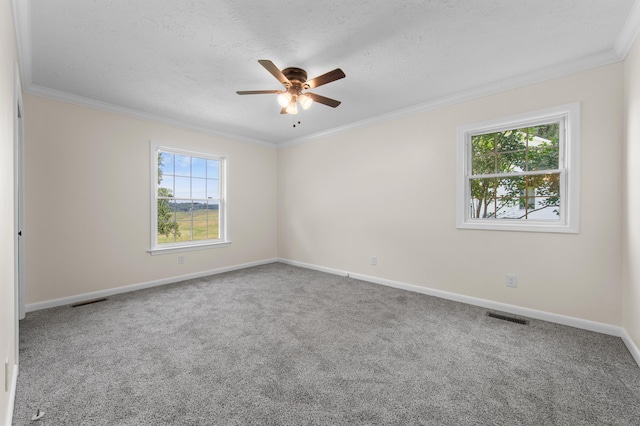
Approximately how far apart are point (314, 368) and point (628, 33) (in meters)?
3.51

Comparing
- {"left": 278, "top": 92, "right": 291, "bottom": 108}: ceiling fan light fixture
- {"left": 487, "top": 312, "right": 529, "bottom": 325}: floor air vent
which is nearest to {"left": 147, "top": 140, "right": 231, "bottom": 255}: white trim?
{"left": 278, "top": 92, "right": 291, "bottom": 108}: ceiling fan light fixture

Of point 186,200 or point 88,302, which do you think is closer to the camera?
point 88,302

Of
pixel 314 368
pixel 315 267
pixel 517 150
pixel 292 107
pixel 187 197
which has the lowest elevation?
pixel 314 368

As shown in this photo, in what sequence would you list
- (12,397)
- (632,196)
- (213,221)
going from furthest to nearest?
(213,221) → (632,196) → (12,397)

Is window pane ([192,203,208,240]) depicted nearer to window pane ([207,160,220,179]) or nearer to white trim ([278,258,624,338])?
window pane ([207,160,220,179])

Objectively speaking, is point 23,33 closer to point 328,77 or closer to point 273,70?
point 273,70

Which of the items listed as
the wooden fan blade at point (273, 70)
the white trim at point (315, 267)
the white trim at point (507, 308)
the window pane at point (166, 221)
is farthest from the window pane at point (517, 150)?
the window pane at point (166, 221)

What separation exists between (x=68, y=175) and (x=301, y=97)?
301 centimetres

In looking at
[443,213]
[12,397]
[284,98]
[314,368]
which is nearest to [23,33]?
[284,98]

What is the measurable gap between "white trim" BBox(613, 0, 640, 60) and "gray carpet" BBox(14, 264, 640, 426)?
2488 mm

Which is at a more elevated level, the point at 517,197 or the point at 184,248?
the point at 517,197

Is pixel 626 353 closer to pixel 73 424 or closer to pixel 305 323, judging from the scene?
pixel 305 323

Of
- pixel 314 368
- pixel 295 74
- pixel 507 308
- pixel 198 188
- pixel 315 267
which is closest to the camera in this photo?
pixel 314 368

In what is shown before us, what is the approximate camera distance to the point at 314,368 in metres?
2.06
